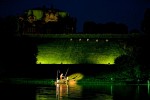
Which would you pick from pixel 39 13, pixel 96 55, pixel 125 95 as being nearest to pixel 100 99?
pixel 125 95

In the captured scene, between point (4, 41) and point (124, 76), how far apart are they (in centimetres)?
1159

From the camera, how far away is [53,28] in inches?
2640

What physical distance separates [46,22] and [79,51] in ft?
59.9

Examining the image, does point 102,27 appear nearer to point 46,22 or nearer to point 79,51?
point 46,22

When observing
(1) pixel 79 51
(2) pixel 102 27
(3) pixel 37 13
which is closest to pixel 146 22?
(1) pixel 79 51

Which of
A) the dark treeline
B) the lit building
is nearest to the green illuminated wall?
the lit building

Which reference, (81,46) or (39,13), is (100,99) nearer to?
(81,46)

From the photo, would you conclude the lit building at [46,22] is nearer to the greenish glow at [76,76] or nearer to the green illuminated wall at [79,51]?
the green illuminated wall at [79,51]

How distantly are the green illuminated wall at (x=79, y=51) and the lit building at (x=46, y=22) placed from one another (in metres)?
12.1

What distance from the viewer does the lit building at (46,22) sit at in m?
65.6

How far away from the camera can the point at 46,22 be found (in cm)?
6831

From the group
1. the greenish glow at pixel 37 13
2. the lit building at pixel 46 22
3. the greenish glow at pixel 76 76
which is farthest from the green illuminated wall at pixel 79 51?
the greenish glow at pixel 37 13

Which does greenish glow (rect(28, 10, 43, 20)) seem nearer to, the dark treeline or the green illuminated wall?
the dark treeline

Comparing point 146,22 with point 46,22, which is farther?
point 46,22
